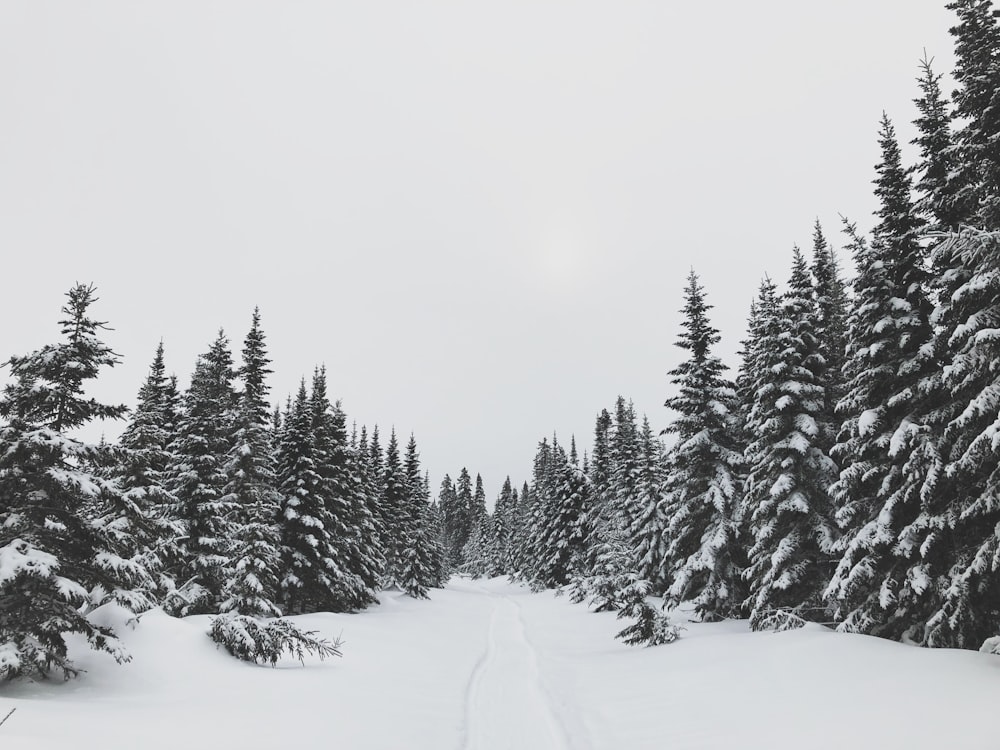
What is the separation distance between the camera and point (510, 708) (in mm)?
12055

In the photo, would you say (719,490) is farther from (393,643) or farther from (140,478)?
(140,478)

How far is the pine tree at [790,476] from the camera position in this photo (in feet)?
60.8

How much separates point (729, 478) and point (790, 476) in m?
3.96

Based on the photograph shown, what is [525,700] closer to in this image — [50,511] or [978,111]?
[50,511]

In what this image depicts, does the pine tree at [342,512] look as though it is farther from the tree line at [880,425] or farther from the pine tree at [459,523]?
the pine tree at [459,523]

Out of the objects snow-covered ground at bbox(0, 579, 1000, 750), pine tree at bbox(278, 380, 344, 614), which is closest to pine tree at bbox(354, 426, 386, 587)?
pine tree at bbox(278, 380, 344, 614)

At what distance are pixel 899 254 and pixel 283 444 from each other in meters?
28.9

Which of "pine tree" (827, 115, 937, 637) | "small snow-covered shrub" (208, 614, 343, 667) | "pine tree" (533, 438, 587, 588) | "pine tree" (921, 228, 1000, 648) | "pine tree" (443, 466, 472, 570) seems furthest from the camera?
"pine tree" (443, 466, 472, 570)

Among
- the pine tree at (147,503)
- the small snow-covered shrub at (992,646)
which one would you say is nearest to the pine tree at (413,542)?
the pine tree at (147,503)

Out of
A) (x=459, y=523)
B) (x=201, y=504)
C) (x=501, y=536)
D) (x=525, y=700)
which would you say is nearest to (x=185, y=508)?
(x=201, y=504)

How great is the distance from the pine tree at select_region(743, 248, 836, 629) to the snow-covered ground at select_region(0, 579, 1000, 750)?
8.14 feet

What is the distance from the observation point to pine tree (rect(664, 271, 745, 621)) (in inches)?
872

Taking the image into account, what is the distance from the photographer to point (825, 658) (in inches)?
490

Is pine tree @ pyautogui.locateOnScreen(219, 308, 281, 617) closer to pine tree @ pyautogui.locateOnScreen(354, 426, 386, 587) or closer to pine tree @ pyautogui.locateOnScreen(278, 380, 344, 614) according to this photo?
pine tree @ pyautogui.locateOnScreen(278, 380, 344, 614)
